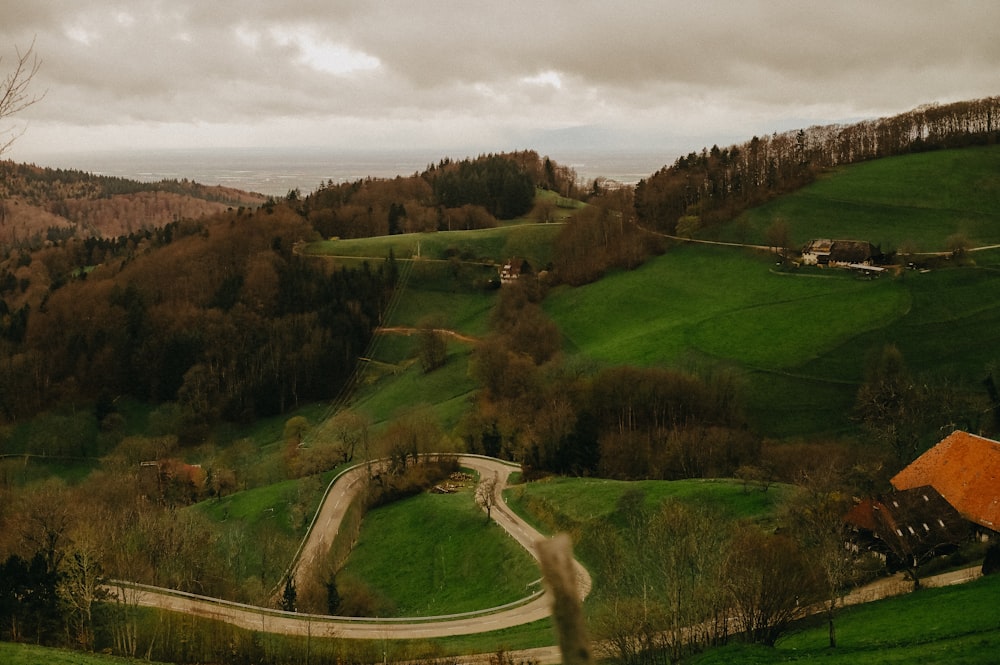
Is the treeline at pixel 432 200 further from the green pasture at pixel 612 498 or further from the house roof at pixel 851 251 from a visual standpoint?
the green pasture at pixel 612 498

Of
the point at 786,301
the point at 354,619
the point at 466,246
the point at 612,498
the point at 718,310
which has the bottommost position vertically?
the point at 354,619

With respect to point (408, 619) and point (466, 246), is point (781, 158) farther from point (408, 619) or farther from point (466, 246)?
point (408, 619)

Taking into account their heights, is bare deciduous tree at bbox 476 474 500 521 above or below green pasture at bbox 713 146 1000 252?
below

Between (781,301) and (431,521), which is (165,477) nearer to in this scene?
(431,521)

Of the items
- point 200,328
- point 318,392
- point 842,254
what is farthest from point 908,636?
point 200,328

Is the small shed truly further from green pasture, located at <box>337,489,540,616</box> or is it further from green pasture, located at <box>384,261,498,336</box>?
green pasture, located at <box>337,489,540,616</box>

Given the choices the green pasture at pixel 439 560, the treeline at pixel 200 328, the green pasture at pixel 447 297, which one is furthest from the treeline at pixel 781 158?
the green pasture at pixel 439 560

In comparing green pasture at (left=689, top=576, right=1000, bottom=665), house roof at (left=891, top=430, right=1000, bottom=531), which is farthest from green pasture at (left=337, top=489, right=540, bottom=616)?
house roof at (left=891, top=430, right=1000, bottom=531)
